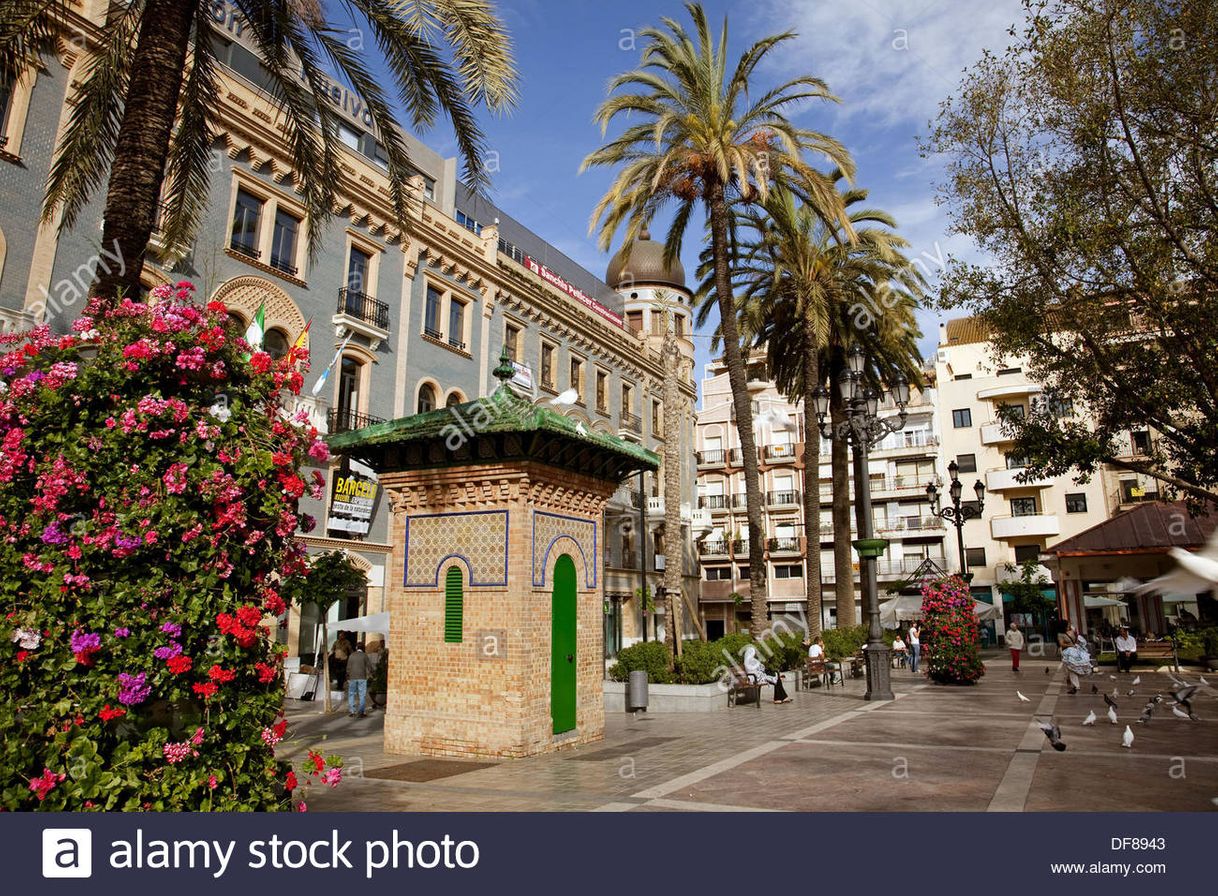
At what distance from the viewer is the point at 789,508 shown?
179ft

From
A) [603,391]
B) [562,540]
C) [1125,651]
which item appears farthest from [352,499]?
[1125,651]

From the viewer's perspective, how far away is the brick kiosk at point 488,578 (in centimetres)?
1039

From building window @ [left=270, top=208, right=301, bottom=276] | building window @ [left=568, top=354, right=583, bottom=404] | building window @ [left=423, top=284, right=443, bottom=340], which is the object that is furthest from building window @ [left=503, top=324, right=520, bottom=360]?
building window @ [left=270, top=208, right=301, bottom=276]

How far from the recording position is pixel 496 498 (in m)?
10.7

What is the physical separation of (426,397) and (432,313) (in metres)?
2.99

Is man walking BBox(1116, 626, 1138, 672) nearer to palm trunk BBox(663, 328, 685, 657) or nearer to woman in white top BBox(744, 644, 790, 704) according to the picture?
woman in white top BBox(744, 644, 790, 704)

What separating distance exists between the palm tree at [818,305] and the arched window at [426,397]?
10.5 m

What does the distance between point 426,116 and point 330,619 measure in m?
16.2

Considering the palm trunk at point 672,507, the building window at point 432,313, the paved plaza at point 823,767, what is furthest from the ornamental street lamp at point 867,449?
the building window at point 432,313

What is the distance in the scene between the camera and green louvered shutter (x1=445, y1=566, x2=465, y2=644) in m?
10.8

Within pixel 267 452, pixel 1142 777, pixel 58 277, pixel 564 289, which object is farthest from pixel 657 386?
pixel 267 452

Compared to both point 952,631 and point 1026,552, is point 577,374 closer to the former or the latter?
point 952,631

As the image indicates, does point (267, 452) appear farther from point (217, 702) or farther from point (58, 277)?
point (58, 277)

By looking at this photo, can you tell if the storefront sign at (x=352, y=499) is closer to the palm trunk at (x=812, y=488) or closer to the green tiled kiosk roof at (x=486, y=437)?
the green tiled kiosk roof at (x=486, y=437)
